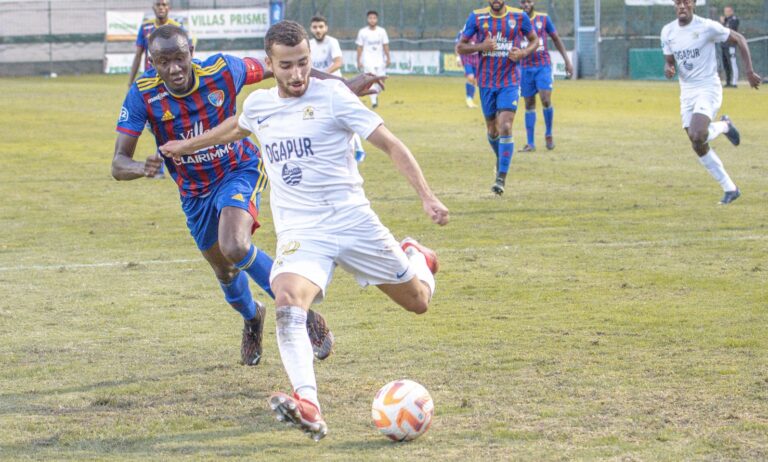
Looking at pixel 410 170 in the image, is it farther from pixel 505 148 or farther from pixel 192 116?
pixel 505 148

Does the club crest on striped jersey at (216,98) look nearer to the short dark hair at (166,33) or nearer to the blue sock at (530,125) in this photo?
the short dark hair at (166,33)

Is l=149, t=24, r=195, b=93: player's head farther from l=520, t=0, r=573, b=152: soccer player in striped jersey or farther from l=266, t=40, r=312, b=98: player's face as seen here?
l=520, t=0, r=573, b=152: soccer player in striped jersey

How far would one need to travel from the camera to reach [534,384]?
256 inches

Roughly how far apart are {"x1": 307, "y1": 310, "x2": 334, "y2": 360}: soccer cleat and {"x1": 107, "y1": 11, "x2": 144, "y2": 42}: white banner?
4498 cm

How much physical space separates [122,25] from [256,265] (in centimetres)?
4522

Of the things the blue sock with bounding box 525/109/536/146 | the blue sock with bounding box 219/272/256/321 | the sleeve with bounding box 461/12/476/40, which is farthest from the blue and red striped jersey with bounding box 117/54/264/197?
the blue sock with bounding box 525/109/536/146

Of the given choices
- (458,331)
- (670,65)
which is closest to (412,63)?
(670,65)

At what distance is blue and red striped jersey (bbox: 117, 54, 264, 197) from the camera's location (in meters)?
7.14

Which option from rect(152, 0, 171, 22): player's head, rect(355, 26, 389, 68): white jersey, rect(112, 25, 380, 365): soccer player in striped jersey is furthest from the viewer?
rect(355, 26, 389, 68): white jersey

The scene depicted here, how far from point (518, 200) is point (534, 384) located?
A: 786 cm

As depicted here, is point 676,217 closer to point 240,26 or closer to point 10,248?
point 10,248

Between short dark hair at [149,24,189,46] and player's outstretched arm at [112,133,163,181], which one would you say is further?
short dark hair at [149,24,189,46]

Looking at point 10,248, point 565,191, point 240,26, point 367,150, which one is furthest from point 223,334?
point 240,26

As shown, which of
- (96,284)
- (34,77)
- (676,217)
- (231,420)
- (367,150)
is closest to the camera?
(231,420)
